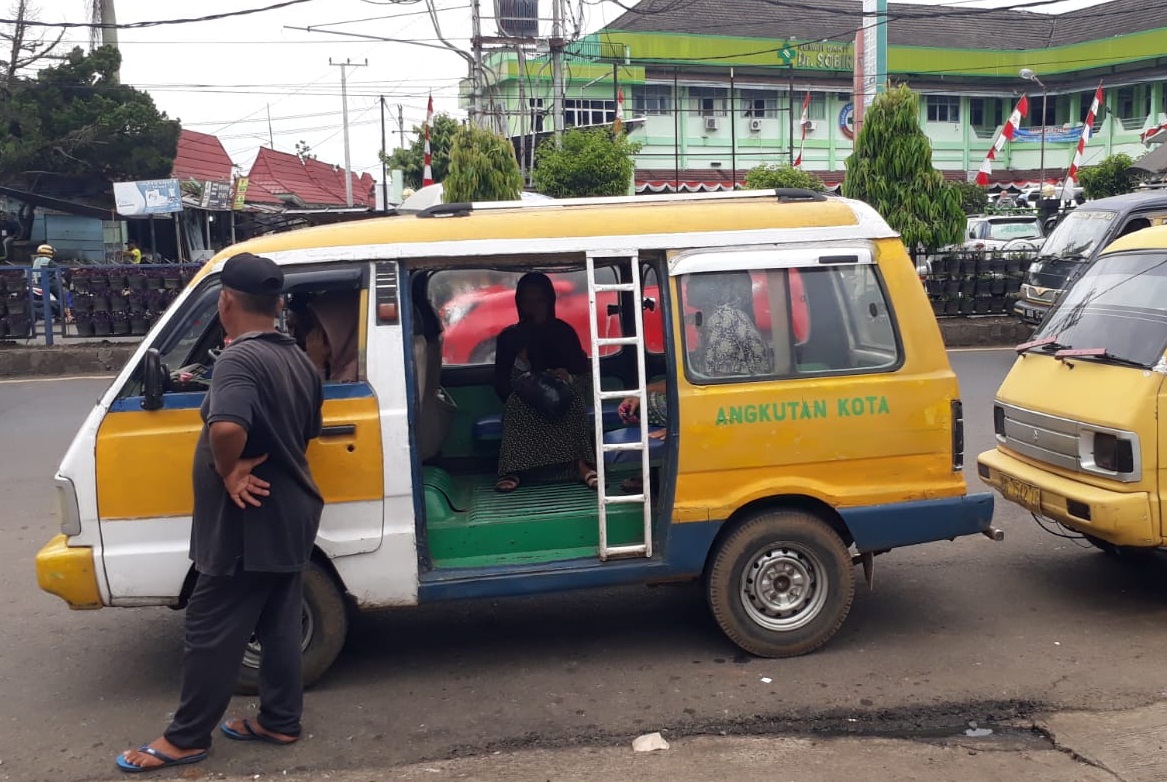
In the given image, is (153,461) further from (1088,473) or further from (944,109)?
(944,109)

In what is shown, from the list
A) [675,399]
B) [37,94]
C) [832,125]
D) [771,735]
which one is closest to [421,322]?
[675,399]

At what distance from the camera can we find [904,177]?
16250 mm

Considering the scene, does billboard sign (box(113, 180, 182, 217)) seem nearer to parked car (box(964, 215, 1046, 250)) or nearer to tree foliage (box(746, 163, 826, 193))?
tree foliage (box(746, 163, 826, 193))

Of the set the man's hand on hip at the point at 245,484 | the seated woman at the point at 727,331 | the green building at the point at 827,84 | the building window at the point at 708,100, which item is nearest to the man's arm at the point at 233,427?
the man's hand on hip at the point at 245,484

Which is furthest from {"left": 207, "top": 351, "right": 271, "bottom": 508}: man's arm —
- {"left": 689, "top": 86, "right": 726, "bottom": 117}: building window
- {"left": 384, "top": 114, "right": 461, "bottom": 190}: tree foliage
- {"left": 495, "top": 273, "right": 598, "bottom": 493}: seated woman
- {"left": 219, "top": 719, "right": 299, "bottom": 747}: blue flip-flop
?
{"left": 689, "top": 86, "right": 726, "bottom": 117}: building window

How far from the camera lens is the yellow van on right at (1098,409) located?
4980mm

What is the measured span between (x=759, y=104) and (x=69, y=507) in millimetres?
43504

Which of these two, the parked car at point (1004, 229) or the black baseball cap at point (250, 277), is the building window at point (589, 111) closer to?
the parked car at point (1004, 229)

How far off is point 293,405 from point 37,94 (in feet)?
84.7

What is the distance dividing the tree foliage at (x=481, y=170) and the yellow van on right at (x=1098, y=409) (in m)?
12.1

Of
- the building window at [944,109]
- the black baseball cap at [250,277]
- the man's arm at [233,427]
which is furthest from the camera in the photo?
the building window at [944,109]

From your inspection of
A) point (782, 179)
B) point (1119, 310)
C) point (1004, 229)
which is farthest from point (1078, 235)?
point (1004, 229)

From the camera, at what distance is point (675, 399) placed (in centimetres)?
458

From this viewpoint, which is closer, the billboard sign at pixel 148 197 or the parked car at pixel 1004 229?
the billboard sign at pixel 148 197
